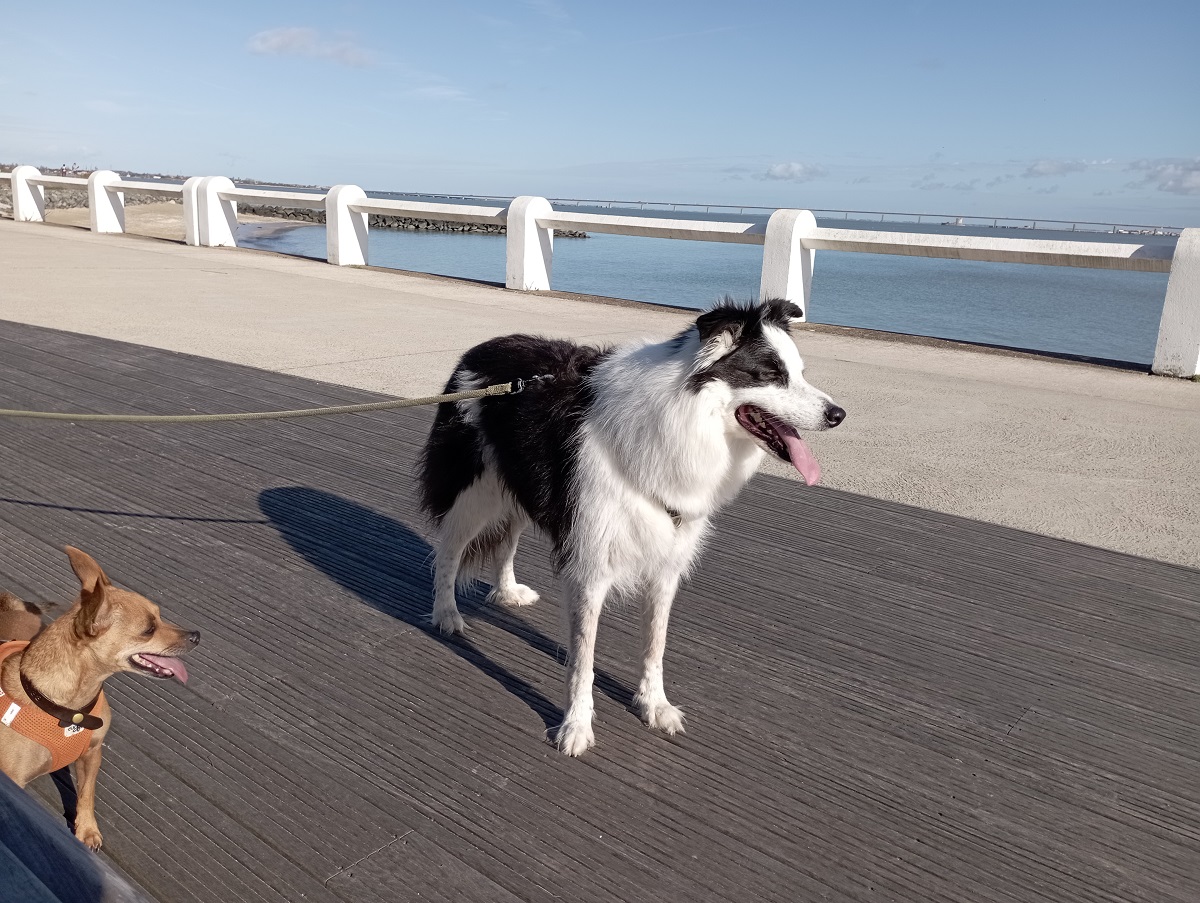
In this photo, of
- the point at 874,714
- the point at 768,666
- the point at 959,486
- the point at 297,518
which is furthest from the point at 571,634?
the point at 959,486

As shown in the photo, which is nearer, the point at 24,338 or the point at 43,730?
the point at 43,730

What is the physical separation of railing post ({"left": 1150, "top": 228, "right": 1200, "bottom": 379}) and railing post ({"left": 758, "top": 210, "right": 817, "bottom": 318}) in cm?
396

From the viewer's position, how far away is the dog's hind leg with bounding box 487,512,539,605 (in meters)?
4.28

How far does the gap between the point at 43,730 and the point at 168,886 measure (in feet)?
1.78

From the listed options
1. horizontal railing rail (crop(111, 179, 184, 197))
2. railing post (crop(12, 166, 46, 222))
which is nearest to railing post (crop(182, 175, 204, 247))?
horizontal railing rail (crop(111, 179, 184, 197))

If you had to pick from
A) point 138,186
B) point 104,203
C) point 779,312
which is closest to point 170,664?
point 779,312

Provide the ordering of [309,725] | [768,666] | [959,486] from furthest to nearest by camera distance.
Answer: [959,486] < [768,666] < [309,725]

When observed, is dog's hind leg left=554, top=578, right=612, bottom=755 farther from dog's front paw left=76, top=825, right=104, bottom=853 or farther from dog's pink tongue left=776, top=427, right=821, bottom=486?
dog's front paw left=76, top=825, right=104, bottom=853

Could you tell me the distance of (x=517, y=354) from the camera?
152 inches

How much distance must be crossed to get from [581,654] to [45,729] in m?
1.60

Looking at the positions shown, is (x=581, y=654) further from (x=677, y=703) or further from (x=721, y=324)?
(x=721, y=324)

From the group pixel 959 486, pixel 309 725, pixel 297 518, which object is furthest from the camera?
pixel 959 486

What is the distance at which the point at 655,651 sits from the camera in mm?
3510

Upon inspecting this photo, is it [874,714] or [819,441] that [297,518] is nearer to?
[874,714]
